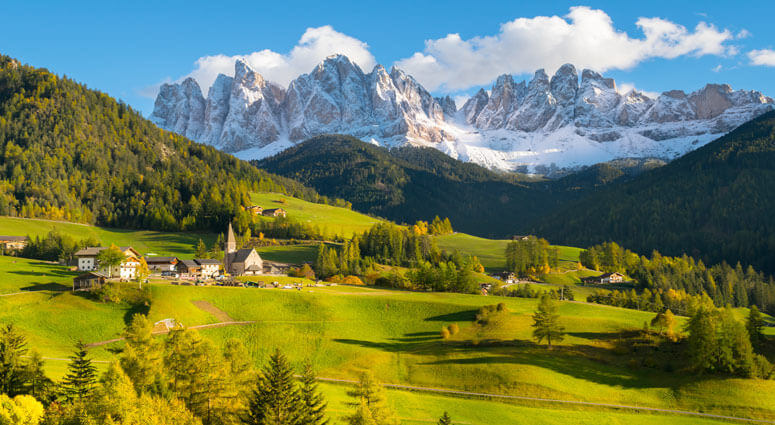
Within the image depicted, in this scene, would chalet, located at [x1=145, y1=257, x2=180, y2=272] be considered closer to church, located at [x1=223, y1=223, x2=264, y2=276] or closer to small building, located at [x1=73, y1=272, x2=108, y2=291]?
church, located at [x1=223, y1=223, x2=264, y2=276]

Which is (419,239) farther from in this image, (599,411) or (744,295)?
(599,411)

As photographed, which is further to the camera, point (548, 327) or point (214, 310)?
point (214, 310)

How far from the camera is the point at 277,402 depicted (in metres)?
42.0

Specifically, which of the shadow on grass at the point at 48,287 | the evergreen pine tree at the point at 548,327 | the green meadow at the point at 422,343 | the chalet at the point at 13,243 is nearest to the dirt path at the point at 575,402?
the green meadow at the point at 422,343

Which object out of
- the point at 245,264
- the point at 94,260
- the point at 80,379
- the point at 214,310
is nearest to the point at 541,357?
the point at 214,310

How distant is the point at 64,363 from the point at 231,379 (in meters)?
33.3

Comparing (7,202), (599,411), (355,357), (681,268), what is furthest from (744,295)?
(7,202)

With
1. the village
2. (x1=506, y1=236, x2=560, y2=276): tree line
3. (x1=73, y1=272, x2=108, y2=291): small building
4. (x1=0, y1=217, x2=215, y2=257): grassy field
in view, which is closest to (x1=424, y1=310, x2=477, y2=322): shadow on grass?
the village

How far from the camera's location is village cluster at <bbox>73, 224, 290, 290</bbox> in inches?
4892

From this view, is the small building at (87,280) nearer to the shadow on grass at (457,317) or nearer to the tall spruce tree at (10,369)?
the tall spruce tree at (10,369)

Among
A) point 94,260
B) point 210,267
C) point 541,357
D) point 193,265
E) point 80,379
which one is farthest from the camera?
point 210,267

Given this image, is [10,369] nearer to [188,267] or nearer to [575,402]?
[575,402]

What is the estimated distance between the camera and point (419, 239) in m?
188

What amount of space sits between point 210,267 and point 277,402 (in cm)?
10623
